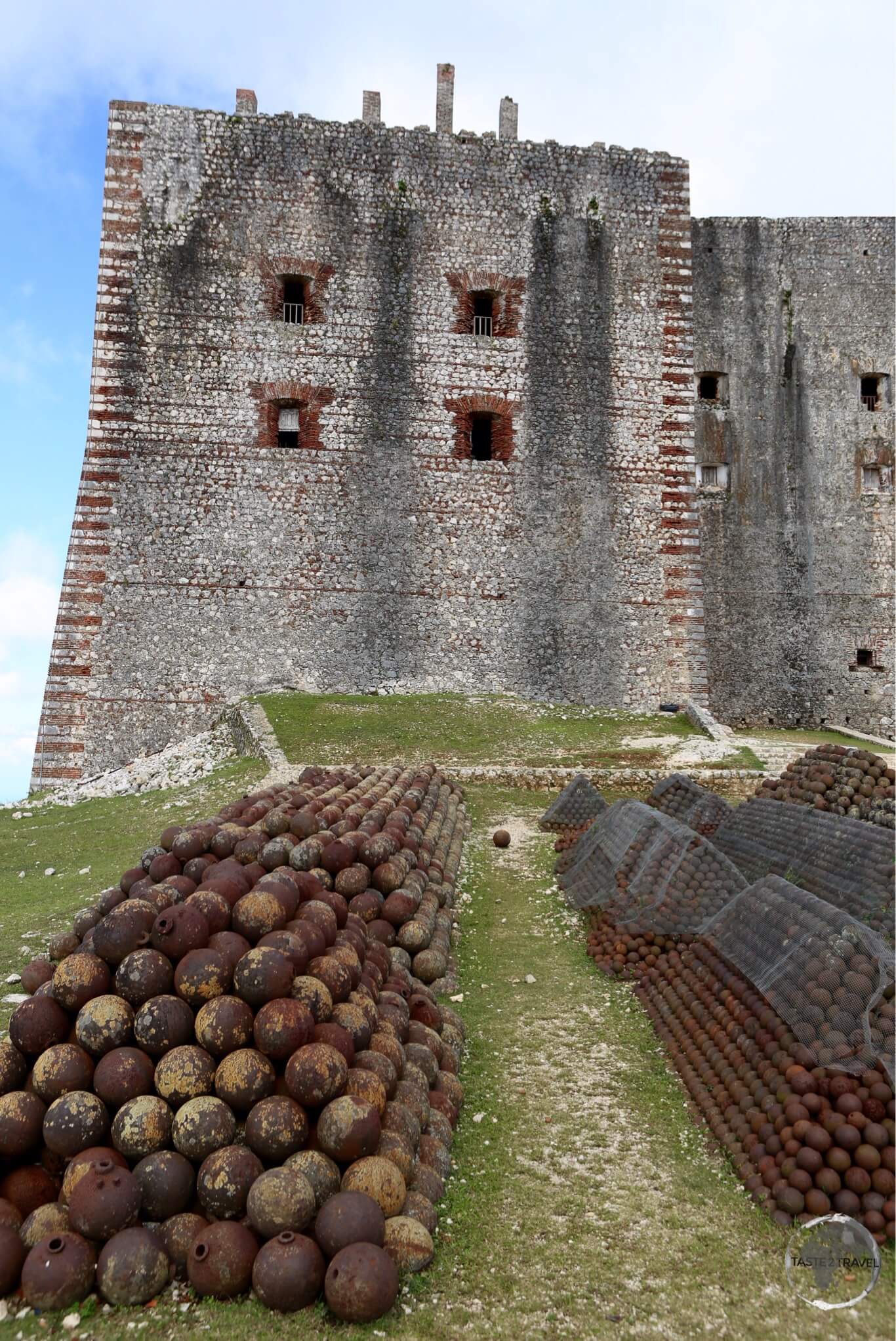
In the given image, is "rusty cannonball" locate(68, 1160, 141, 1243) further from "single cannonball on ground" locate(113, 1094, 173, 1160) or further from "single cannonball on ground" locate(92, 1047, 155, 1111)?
"single cannonball on ground" locate(92, 1047, 155, 1111)

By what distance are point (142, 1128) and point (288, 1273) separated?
0.74 metres

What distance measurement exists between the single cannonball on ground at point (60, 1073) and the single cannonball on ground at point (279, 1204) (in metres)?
0.83

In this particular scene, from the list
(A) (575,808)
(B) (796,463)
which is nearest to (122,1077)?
(A) (575,808)

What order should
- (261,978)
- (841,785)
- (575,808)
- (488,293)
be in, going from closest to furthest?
1. (261,978)
2. (841,785)
3. (575,808)
4. (488,293)

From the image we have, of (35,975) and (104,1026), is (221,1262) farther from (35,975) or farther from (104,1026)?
(35,975)

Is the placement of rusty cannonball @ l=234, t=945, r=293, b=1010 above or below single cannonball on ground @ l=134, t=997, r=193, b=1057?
above

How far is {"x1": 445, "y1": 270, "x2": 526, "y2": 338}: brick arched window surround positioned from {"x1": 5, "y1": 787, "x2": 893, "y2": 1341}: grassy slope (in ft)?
48.6

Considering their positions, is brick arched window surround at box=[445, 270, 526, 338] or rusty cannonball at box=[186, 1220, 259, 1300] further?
brick arched window surround at box=[445, 270, 526, 338]

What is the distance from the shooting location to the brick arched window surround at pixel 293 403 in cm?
1697

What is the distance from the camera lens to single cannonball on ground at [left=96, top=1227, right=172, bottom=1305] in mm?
2951

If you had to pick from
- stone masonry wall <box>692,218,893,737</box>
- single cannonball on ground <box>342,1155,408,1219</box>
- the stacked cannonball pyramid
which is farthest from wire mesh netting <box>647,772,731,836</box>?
stone masonry wall <box>692,218,893,737</box>

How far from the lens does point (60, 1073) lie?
3465 mm

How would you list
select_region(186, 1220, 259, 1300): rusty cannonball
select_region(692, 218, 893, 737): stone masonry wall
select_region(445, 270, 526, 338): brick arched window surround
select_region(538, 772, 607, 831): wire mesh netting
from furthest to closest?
select_region(692, 218, 893, 737): stone masonry wall < select_region(445, 270, 526, 338): brick arched window surround < select_region(538, 772, 607, 831): wire mesh netting < select_region(186, 1220, 259, 1300): rusty cannonball

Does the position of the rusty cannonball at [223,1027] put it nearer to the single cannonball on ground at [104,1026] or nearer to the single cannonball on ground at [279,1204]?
the single cannonball on ground at [104,1026]
